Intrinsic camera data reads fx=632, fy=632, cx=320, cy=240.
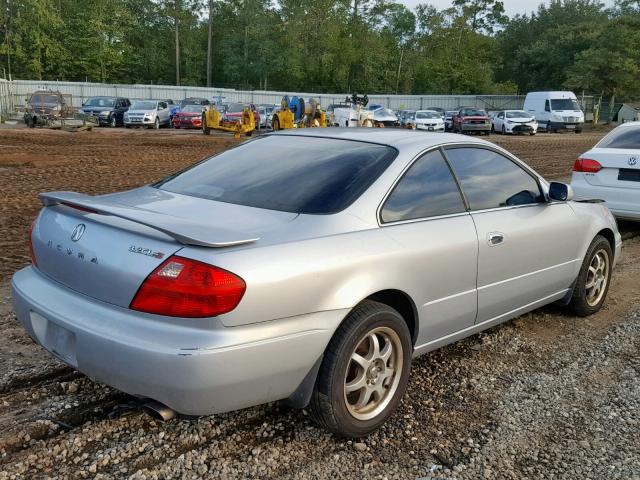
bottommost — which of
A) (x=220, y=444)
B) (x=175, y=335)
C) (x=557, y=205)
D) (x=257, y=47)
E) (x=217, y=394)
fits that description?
(x=220, y=444)

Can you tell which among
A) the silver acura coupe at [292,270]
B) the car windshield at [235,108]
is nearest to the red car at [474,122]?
the car windshield at [235,108]

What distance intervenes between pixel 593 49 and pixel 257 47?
35439 mm

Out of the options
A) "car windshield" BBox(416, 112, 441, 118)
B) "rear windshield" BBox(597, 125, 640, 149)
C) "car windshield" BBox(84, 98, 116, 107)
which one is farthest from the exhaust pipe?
"car windshield" BBox(416, 112, 441, 118)

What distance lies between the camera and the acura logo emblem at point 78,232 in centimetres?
300

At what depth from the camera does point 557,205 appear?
4609mm

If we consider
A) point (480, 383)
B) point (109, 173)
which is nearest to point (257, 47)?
point (109, 173)

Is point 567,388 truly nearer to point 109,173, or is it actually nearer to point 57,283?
point 57,283

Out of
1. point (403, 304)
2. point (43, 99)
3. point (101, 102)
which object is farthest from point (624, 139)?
point (101, 102)

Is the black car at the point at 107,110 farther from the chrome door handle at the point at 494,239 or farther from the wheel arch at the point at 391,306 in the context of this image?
the wheel arch at the point at 391,306

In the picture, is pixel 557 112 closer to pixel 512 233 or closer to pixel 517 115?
pixel 517 115

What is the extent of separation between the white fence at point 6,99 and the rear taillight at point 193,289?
117 feet

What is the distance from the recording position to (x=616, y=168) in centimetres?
770

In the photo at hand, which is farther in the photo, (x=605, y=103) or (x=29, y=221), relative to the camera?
(x=605, y=103)

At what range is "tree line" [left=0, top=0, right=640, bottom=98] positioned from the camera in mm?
59188
